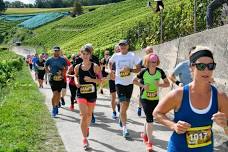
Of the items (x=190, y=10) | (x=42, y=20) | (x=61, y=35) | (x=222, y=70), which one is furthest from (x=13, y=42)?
(x=222, y=70)

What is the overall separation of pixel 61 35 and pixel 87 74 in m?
68.8

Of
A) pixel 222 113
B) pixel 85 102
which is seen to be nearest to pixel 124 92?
pixel 85 102

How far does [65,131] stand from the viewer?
11461 mm

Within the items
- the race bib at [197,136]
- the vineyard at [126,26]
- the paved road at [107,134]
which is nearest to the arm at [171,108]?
the race bib at [197,136]

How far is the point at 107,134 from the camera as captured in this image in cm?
1102

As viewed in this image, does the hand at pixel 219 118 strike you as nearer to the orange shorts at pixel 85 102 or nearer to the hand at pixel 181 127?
the hand at pixel 181 127

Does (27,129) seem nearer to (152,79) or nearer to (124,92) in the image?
(124,92)

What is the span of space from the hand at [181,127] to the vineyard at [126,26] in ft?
34.2

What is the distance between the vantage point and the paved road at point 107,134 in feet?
31.4

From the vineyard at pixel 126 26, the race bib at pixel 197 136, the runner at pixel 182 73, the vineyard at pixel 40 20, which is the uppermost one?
the vineyard at pixel 40 20

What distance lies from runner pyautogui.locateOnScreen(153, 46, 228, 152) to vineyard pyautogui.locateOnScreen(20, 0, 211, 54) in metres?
10.2

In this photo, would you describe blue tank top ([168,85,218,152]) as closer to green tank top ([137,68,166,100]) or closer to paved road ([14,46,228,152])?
paved road ([14,46,228,152])

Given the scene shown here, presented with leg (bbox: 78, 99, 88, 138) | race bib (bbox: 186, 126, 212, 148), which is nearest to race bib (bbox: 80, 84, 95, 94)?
leg (bbox: 78, 99, 88, 138)

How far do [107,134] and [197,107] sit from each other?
632 centimetres
